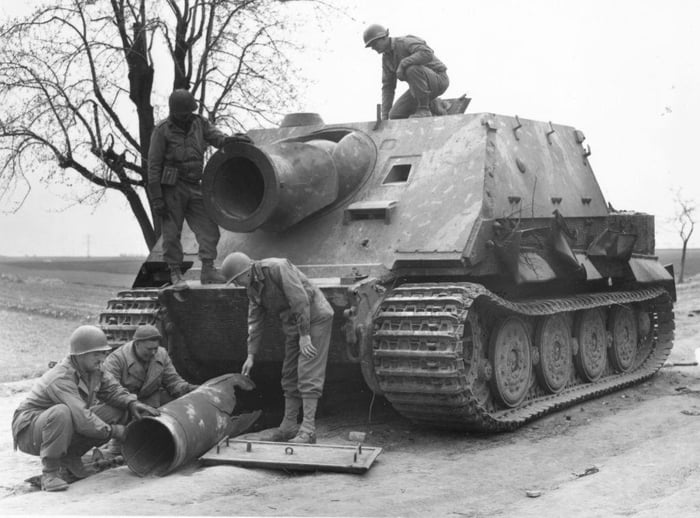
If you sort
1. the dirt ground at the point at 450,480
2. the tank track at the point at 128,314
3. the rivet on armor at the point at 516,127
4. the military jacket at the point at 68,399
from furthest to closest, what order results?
the rivet on armor at the point at 516,127 → the tank track at the point at 128,314 → the military jacket at the point at 68,399 → the dirt ground at the point at 450,480

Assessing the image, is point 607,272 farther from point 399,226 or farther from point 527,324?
point 399,226

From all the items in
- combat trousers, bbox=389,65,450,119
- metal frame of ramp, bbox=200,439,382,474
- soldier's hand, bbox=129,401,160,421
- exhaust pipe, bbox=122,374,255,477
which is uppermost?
combat trousers, bbox=389,65,450,119

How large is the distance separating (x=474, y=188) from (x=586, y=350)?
2877 millimetres

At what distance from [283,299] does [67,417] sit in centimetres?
197

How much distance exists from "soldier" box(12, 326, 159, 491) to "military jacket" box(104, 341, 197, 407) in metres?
0.71

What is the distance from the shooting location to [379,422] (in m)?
9.38

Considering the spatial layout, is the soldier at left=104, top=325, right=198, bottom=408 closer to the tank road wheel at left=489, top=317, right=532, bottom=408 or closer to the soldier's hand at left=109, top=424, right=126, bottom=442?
the soldier's hand at left=109, top=424, right=126, bottom=442

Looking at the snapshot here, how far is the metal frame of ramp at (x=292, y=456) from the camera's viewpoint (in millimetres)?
7215

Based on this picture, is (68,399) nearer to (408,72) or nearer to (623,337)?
(408,72)

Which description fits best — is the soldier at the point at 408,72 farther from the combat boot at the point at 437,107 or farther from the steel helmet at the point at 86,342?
the steel helmet at the point at 86,342

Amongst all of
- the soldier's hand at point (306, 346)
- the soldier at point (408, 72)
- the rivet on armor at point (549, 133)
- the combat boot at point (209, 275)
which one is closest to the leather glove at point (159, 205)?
the combat boot at point (209, 275)

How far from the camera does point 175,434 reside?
7254mm

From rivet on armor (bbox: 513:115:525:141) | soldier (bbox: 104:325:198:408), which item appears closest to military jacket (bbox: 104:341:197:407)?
soldier (bbox: 104:325:198:408)

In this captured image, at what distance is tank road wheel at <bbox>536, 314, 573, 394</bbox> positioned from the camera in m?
10.1
